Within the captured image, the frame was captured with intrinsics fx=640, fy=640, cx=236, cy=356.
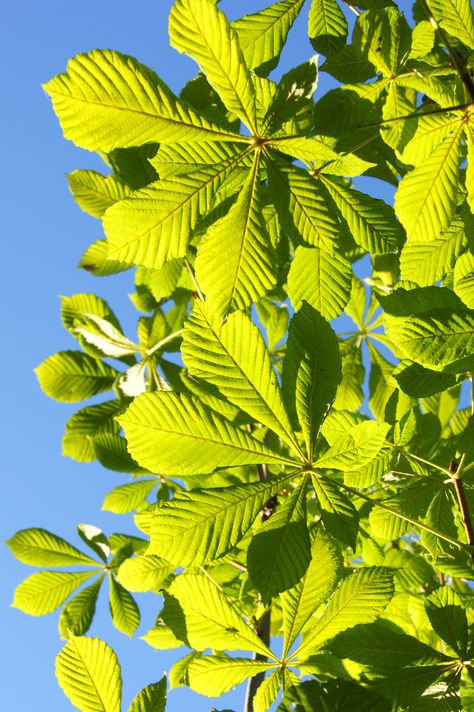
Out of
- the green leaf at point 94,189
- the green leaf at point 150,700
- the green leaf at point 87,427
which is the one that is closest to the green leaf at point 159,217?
the green leaf at point 150,700

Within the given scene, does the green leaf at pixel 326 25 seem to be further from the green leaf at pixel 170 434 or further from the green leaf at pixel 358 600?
the green leaf at pixel 358 600

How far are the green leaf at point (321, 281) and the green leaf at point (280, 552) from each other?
1.65ft

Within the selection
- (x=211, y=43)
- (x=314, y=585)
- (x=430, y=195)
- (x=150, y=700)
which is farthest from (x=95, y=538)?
(x=211, y=43)

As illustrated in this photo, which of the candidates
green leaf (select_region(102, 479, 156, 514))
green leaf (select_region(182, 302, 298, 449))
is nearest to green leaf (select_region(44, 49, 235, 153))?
green leaf (select_region(182, 302, 298, 449))

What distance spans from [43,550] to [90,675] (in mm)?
1204

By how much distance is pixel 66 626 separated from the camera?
2512 millimetres

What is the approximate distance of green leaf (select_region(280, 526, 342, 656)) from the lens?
141 centimetres

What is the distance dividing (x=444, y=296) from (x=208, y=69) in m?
0.64

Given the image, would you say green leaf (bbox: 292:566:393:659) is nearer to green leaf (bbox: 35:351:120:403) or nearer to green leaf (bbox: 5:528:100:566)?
green leaf (bbox: 35:351:120:403)

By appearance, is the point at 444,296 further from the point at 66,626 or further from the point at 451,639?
the point at 66,626

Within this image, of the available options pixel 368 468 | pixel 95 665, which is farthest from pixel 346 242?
pixel 95 665

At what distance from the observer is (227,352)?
126 centimetres

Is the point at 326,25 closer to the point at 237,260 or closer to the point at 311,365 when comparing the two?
the point at 237,260

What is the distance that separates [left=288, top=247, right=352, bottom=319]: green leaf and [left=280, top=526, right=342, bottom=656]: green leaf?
0.51 meters
